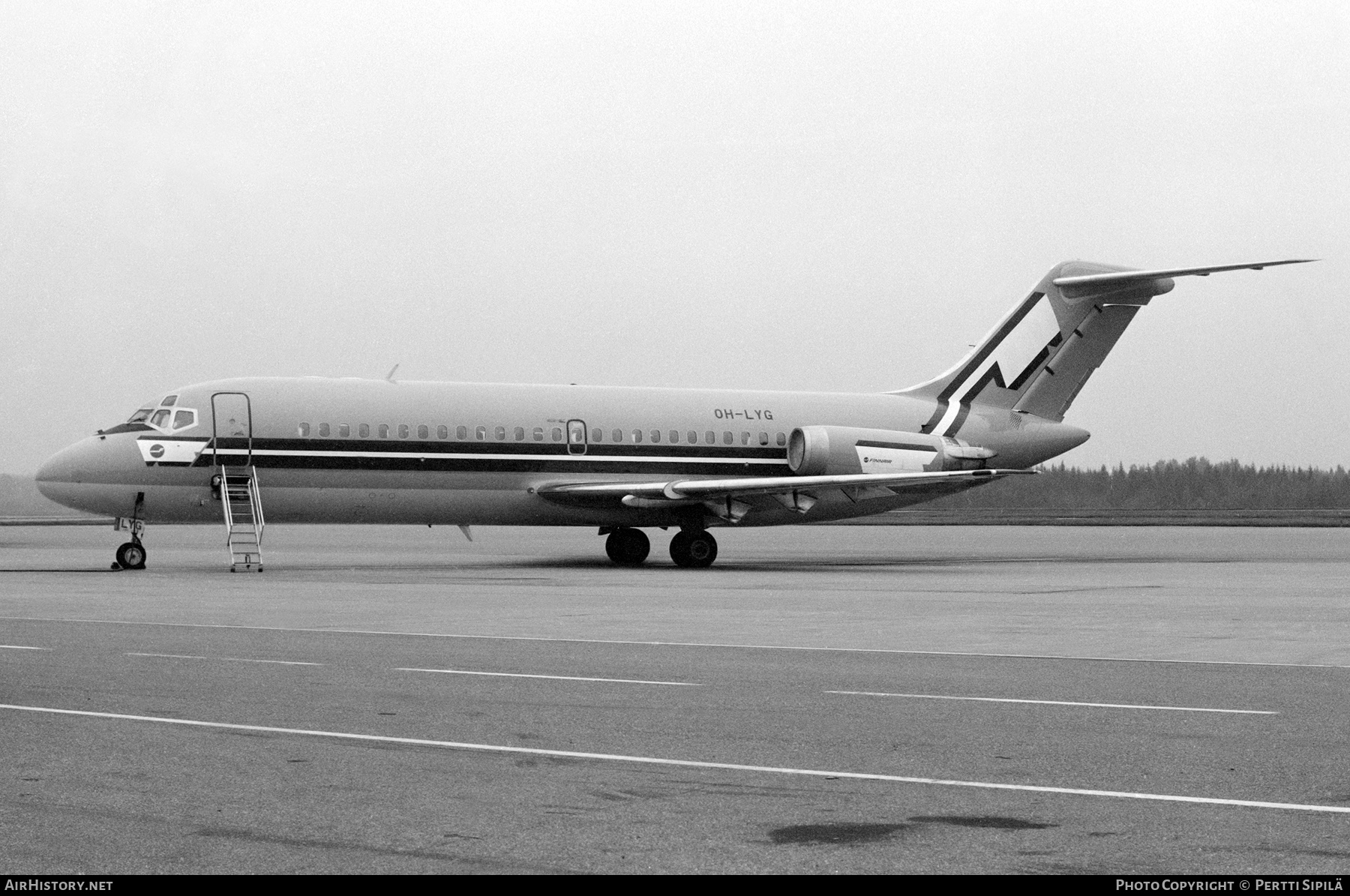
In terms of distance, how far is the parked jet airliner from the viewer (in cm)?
3197

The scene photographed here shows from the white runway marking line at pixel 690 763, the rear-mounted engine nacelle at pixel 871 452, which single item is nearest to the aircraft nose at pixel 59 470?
the rear-mounted engine nacelle at pixel 871 452

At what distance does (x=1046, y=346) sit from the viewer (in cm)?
3909

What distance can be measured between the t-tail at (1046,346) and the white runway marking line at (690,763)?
98.1ft

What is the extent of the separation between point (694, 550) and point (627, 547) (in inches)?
92.1

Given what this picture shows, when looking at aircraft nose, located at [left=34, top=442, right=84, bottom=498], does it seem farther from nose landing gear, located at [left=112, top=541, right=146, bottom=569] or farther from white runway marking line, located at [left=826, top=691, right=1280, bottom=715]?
white runway marking line, located at [left=826, top=691, right=1280, bottom=715]

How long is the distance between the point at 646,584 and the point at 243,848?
67.0ft

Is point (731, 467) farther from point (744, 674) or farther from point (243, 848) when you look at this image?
point (243, 848)

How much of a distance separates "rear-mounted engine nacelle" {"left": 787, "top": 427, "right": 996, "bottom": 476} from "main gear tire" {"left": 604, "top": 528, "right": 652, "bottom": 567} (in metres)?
3.84

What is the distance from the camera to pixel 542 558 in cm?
3903

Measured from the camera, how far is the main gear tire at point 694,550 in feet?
115

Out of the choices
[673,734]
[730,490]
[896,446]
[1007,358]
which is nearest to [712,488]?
[730,490]

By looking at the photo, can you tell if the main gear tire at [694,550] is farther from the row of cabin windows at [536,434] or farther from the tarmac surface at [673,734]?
the tarmac surface at [673,734]

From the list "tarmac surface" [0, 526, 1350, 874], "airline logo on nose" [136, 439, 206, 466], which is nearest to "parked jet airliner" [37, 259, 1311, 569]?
"airline logo on nose" [136, 439, 206, 466]
